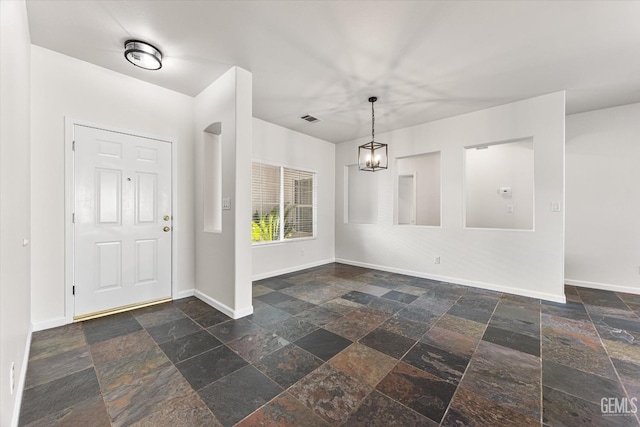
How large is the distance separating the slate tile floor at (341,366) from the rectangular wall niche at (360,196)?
2505 mm

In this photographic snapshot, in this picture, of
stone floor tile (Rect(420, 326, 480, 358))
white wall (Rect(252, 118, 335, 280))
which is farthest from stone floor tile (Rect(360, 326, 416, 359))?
white wall (Rect(252, 118, 335, 280))

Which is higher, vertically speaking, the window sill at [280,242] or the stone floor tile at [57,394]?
the window sill at [280,242]

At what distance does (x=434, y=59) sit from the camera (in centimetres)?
269

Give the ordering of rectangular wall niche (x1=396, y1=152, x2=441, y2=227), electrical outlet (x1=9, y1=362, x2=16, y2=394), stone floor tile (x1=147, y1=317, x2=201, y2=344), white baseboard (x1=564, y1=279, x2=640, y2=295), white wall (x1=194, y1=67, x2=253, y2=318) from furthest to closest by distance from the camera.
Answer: rectangular wall niche (x1=396, y1=152, x2=441, y2=227) < white baseboard (x1=564, y1=279, x2=640, y2=295) < white wall (x1=194, y1=67, x2=253, y2=318) < stone floor tile (x1=147, y1=317, x2=201, y2=344) < electrical outlet (x1=9, y1=362, x2=16, y2=394)

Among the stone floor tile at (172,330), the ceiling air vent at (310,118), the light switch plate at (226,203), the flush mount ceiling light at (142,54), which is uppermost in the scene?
the ceiling air vent at (310,118)

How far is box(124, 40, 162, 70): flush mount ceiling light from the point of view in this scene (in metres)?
2.43

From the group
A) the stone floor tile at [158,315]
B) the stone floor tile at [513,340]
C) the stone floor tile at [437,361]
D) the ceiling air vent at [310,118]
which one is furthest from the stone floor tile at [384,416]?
the ceiling air vent at [310,118]

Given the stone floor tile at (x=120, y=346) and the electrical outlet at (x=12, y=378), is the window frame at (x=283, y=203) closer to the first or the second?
the stone floor tile at (x=120, y=346)

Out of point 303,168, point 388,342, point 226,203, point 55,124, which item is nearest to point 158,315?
point 226,203

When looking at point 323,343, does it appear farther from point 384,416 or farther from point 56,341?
point 56,341

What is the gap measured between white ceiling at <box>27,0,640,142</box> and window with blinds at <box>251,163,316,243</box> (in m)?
1.49

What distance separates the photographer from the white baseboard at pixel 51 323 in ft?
8.25

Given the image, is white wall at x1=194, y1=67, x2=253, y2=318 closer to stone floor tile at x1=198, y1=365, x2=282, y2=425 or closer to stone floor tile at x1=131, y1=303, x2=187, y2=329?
stone floor tile at x1=131, y1=303, x2=187, y2=329

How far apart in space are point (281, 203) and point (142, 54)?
2.95m
